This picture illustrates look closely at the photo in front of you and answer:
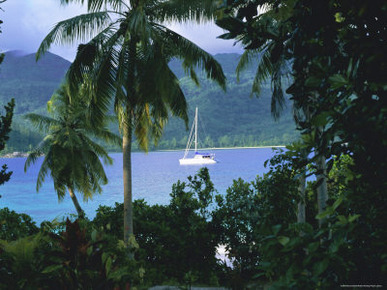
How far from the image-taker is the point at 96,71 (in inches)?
380

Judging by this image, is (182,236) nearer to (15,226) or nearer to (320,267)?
(15,226)

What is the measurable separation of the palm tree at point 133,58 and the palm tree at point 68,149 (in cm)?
1061

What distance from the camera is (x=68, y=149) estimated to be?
20750 mm

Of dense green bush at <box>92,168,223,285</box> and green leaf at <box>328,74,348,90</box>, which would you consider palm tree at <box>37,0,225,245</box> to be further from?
green leaf at <box>328,74,348,90</box>

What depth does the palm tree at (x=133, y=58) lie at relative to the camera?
30.8ft

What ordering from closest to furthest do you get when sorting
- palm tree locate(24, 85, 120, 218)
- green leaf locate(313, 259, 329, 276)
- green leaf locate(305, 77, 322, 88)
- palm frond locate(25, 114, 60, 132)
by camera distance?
1. green leaf locate(313, 259, 329, 276)
2. green leaf locate(305, 77, 322, 88)
3. palm tree locate(24, 85, 120, 218)
4. palm frond locate(25, 114, 60, 132)

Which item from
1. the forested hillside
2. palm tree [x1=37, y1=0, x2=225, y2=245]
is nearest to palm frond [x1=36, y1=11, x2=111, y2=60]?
palm tree [x1=37, y1=0, x2=225, y2=245]

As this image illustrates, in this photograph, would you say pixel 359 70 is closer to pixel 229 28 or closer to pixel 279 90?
pixel 229 28

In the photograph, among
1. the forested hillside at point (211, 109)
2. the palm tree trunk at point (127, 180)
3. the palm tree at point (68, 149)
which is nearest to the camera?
the palm tree trunk at point (127, 180)

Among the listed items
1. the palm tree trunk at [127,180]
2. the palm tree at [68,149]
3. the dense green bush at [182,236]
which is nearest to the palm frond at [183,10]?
the palm tree trunk at [127,180]

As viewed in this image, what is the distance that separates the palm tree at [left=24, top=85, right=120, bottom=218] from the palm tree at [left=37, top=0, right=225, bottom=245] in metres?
10.6

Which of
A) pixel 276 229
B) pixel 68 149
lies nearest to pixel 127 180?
pixel 276 229

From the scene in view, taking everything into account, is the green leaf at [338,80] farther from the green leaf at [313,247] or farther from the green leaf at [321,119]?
the green leaf at [313,247]

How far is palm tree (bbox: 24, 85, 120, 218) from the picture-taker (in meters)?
20.5
